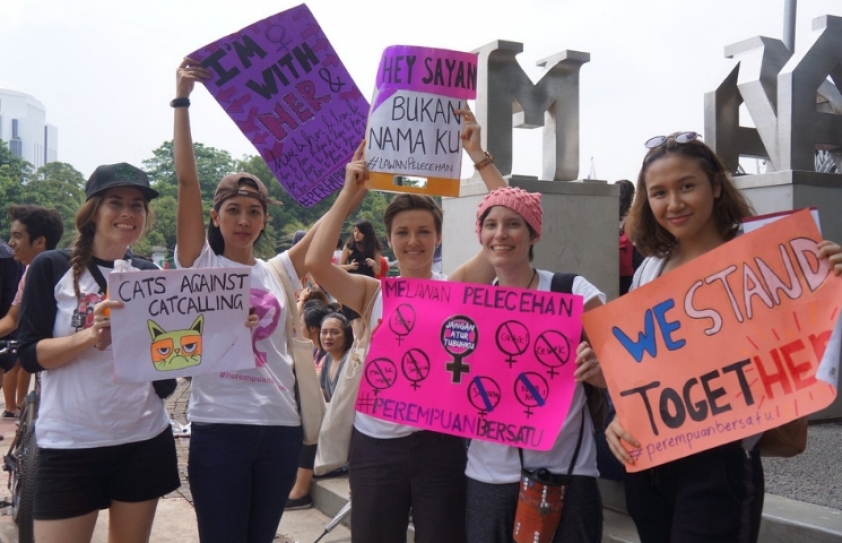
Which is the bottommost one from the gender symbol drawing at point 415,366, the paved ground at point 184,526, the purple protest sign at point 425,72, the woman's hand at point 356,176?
the paved ground at point 184,526

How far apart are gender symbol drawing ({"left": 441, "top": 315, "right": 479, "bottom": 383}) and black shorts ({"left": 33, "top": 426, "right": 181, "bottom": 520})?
3.98 feet

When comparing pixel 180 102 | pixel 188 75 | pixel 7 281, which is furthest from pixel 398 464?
pixel 7 281

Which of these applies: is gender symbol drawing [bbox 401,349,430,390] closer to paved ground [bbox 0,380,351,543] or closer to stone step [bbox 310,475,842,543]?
stone step [bbox 310,475,842,543]

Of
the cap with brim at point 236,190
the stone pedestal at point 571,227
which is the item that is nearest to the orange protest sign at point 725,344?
the cap with brim at point 236,190

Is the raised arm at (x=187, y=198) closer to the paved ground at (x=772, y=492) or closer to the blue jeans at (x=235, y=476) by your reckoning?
the blue jeans at (x=235, y=476)

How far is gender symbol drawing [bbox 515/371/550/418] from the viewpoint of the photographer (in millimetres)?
2691

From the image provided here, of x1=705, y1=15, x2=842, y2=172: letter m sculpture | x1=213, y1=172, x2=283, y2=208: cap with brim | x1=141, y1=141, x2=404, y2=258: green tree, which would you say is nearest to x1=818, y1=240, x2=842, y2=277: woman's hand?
x1=213, y1=172, x2=283, y2=208: cap with brim

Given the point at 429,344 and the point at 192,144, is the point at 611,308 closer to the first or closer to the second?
the point at 429,344

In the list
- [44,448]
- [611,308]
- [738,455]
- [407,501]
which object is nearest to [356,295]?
[407,501]

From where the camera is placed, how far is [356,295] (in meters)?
3.17

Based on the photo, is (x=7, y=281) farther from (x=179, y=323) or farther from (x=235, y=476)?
(x=235, y=476)

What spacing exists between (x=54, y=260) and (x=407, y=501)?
1.65 metres

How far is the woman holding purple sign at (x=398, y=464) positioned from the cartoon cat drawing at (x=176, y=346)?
1.68 ft

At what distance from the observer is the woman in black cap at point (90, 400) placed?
2930 millimetres
